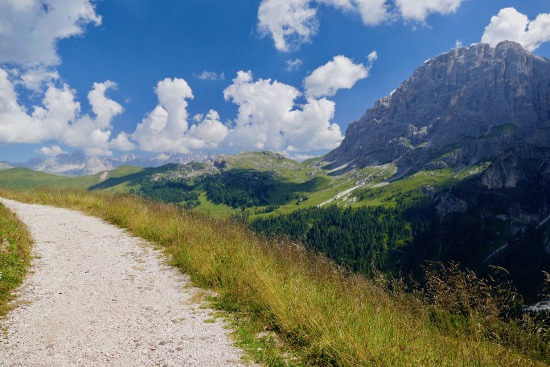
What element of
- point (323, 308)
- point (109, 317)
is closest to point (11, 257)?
point (109, 317)

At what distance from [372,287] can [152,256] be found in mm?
7811

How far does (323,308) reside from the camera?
20.0 ft

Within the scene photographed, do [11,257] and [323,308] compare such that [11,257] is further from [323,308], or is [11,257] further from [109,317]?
[323,308]

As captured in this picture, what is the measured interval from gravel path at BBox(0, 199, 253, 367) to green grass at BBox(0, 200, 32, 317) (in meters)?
0.27

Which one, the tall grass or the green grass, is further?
the green grass

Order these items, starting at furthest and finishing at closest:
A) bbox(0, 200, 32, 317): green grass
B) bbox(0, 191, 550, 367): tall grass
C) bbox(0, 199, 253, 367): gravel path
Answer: bbox(0, 200, 32, 317): green grass → bbox(0, 199, 253, 367): gravel path → bbox(0, 191, 550, 367): tall grass

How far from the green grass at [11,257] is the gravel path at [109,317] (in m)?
0.27

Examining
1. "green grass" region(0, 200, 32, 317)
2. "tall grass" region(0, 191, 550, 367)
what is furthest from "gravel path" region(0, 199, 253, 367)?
"tall grass" region(0, 191, 550, 367)

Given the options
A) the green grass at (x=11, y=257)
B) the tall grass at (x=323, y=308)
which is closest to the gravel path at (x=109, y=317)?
the green grass at (x=11, y=257)

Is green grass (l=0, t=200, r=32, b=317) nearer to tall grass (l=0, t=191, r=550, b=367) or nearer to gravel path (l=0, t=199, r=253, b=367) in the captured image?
gravel path (l=0, t=199, r=253, b=367)

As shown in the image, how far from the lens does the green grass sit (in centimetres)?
722

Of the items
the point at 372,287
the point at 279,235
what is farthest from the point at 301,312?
the point at 279,235

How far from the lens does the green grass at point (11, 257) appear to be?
7223 millimetres

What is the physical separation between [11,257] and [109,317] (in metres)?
5.57
